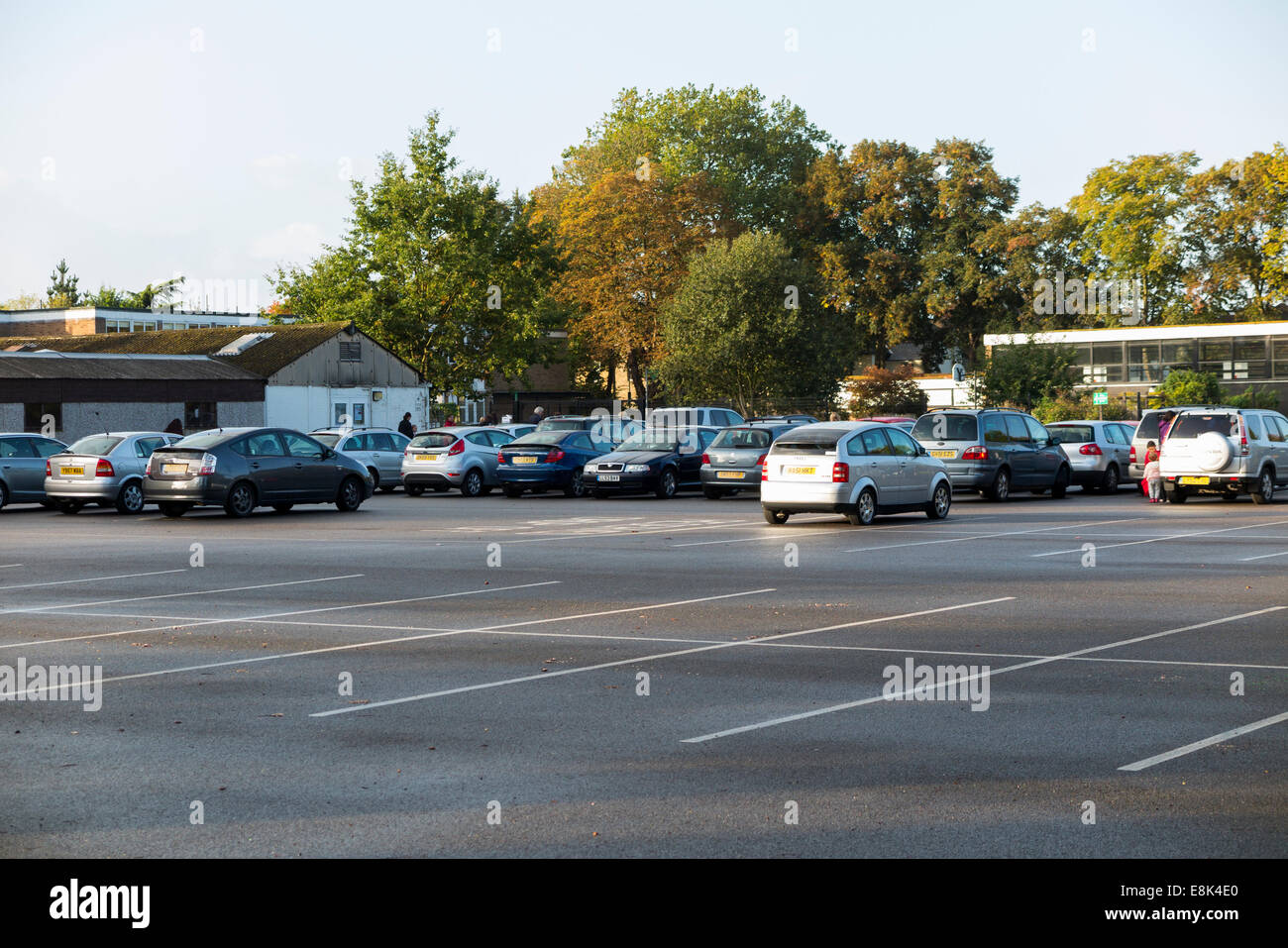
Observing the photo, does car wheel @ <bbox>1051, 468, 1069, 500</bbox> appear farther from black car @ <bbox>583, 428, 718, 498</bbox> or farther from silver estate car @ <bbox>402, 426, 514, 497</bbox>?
silver estate car @ <bbox>402, 426, 514, 497</bbox>

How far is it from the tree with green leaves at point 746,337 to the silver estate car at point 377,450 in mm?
29295

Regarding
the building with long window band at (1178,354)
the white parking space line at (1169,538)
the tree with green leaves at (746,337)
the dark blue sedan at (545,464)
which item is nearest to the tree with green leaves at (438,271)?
the tree with green leaves at (746,337)

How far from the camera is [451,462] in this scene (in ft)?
112

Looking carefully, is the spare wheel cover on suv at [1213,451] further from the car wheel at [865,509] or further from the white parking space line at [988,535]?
the car wheel at [865,509]

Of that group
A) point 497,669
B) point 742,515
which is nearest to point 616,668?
point 497,669

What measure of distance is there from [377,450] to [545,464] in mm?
5355

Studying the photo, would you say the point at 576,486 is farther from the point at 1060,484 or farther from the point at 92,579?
the point at 92,579

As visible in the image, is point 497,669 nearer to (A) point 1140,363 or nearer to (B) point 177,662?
(B) point 177,662

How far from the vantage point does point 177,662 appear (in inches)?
404

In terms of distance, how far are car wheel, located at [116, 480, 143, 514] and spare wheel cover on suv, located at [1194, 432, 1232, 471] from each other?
2002 centimetres

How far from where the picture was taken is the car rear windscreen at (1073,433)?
3500 cm

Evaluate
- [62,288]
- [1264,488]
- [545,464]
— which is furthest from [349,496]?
[62,288]
